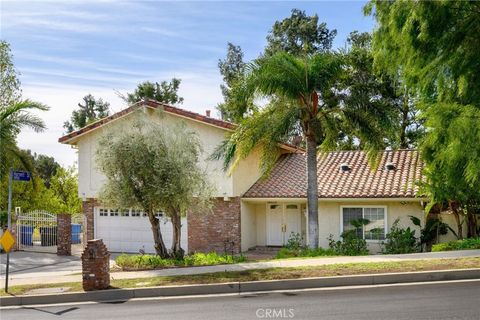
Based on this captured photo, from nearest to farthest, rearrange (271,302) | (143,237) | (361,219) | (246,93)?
(271,302) < (246,93) < (361,219) < (143,237)

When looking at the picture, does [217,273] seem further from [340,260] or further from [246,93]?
[246,93]

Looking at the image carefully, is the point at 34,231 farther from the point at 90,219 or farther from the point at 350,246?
the point at 350,246

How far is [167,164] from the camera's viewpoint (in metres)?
16.1

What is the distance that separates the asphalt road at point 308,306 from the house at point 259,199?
33.7 ft

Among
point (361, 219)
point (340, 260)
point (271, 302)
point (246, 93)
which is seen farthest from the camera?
point (361, 219)

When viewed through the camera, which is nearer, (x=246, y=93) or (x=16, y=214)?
(x=246, y=93)

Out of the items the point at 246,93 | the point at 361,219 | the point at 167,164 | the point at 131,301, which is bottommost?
the point at 131,301

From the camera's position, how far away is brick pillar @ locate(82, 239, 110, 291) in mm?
12336

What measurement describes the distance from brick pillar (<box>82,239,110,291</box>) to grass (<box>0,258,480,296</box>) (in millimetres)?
289

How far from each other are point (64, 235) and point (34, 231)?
3118mm

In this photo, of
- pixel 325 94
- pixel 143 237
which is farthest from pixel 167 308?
pixel 143 237

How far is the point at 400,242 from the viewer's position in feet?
65.4

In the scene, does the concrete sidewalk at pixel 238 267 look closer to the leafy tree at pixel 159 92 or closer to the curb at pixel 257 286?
the curb at pixel 257 286

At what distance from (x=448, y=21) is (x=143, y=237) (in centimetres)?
1532
